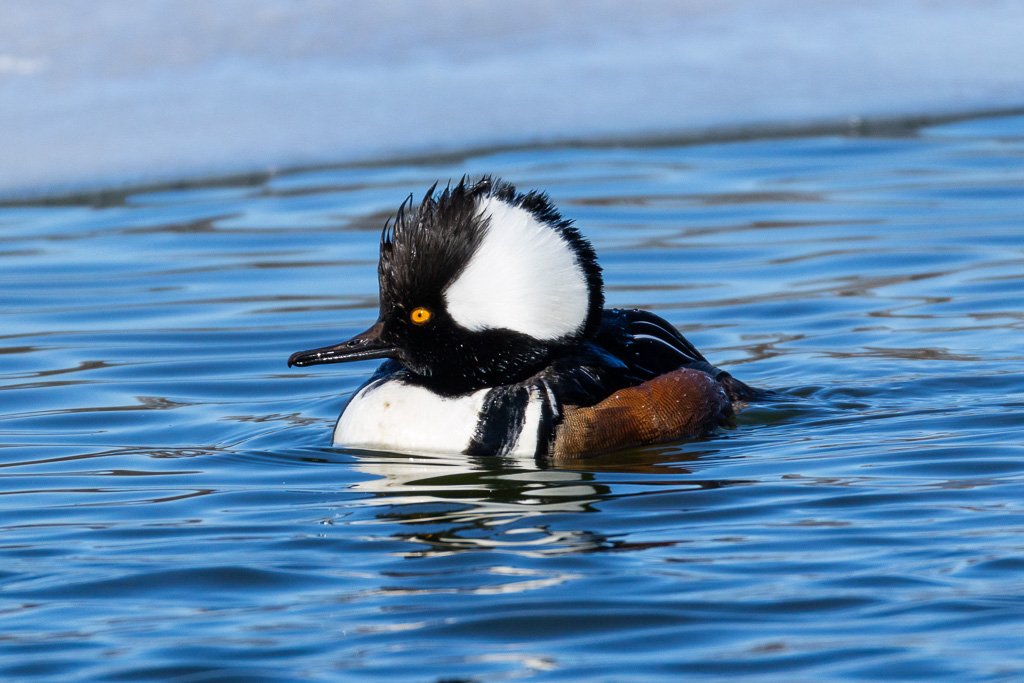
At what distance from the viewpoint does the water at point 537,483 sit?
12.3 feet

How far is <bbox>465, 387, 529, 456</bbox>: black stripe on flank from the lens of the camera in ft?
18.5

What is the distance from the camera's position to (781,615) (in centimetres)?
381

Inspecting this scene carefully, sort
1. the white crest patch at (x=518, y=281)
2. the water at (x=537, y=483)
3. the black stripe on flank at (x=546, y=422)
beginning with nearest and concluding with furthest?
the water at (x=537, y=483)
the white crest patch at (x=518, y=281)
the black stripe on flank at (x=546, y=422)

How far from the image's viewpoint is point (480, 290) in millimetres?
5586

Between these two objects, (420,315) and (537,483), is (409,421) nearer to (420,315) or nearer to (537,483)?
(420,315)

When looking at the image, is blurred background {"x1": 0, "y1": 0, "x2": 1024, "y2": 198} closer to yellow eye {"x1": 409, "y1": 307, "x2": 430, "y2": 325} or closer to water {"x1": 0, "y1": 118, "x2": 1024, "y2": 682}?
water {"x1": 0, "y1": 118, "x2": 1024, "y2": 682}

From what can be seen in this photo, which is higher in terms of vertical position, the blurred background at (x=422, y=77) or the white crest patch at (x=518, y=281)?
the blurred background at (x=422, y=77)

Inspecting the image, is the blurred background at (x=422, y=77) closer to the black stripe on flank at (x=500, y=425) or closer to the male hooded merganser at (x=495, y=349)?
the male hooded merganser at (x=495, y=349)

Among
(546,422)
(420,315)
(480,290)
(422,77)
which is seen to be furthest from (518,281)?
(422,77)

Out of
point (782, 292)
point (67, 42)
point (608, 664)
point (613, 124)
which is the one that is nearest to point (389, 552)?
point (608, 664)

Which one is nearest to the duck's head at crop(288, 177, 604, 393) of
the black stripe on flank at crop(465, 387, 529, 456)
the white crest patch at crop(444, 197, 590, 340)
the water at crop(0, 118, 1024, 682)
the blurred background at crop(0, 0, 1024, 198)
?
the white crest patch at crop(444, 197, 590, 340)

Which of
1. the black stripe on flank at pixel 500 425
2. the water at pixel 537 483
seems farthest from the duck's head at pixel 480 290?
the water at pixel 537 483

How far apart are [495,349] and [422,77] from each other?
327 inches

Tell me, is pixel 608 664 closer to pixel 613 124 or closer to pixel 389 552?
pixel 389 552
